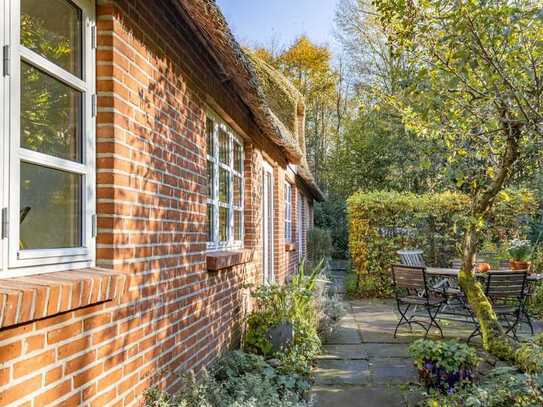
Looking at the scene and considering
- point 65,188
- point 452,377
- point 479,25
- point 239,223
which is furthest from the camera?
point 239,223

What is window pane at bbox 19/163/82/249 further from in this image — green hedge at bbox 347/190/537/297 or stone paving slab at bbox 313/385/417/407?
green hedge at bbox 347/190/537/297

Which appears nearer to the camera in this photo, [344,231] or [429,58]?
[429,58]

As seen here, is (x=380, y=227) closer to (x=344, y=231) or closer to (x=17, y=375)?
(x=17, y=375)

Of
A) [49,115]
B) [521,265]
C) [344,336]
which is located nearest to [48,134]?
[49,115]

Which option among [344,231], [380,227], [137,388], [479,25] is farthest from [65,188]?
[344,231]

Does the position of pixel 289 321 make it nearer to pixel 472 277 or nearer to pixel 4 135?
pixel 472 277

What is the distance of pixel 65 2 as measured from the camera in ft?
7.55

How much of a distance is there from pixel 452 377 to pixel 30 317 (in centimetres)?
354

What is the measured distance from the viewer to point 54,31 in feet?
7.29

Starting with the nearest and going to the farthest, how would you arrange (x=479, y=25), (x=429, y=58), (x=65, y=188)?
(x=65, y=188)
(x=479, y=25)
(x=429, y=58)

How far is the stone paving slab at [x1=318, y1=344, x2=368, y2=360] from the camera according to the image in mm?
5730

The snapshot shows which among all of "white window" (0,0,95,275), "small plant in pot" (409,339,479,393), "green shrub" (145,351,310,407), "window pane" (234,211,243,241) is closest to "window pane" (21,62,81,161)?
"white window" (0,0,95,275)

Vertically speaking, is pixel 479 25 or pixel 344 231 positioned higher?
pixel 479 25

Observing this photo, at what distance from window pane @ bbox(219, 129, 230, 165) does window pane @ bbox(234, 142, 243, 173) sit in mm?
505
